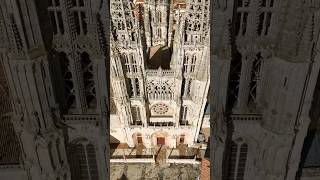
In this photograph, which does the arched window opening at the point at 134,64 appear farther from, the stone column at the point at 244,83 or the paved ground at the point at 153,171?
the stone column at the point at 244,83

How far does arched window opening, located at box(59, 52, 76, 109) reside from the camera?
19036 mm

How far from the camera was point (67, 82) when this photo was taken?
19734 mm

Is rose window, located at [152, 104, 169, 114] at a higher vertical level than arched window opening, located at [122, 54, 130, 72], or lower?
lower

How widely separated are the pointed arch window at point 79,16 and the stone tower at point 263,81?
545 cm

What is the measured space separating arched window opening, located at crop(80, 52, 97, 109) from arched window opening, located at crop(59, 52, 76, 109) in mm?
661

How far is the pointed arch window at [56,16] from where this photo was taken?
56.3ft

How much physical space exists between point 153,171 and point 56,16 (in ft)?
92.9

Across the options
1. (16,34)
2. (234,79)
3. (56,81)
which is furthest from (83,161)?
(234,79)

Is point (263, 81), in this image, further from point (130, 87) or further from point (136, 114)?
point (136, 114)

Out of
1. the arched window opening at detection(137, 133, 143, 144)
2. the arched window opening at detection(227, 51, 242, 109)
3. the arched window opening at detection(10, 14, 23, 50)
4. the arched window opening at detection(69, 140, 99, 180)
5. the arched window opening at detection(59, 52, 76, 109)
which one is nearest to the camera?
the arched window opening at detection(10, 14, 23, 50)

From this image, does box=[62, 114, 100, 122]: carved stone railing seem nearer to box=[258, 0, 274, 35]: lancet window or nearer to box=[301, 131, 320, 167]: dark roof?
box=[258, 0, 274, 35]: lancet window

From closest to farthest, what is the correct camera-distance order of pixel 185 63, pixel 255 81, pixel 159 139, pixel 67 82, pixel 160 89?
pixel 255 81 < pixel 67 82 < pixel 185 63 < pixel 160 89 < pixel 159 139

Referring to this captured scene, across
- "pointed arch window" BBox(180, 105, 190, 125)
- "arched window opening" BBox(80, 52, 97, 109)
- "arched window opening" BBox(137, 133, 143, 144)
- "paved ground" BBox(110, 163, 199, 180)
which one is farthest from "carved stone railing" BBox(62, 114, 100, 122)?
"arched window opening" BBox(137, 133, 143, 144)

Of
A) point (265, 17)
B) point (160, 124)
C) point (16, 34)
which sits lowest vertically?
point (160, 124)
